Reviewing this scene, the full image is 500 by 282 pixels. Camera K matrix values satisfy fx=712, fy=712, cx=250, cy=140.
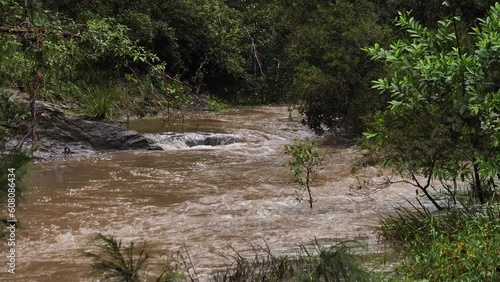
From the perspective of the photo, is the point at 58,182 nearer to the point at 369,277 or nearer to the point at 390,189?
the point at 390,189

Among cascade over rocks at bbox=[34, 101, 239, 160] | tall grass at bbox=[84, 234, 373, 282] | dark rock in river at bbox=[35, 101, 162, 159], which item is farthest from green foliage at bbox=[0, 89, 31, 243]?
dark rock in river at bbox=[35, 101, 162, 159]

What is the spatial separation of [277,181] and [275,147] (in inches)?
185

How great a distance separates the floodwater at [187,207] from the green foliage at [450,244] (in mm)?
403

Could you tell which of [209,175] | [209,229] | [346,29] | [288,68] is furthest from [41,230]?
[288,68]

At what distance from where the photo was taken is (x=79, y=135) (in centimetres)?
1491

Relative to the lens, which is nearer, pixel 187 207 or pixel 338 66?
pixel 187 207

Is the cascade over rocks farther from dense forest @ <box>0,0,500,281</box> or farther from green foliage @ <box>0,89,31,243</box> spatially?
green foliage @ <box>0,89,31,243</box>

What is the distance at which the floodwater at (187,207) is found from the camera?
7.29 m

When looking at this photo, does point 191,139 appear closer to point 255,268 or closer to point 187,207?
point 187,207

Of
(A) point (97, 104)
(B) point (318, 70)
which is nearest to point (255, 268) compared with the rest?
(B) point (318, 70)

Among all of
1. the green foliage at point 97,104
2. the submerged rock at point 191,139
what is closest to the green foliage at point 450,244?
the submerged rock at point 191,139

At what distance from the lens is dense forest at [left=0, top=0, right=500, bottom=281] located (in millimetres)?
5250

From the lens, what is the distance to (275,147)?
53.1ft

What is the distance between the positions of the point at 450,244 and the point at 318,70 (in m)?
10.2
